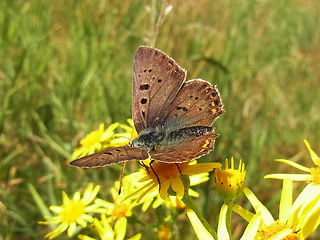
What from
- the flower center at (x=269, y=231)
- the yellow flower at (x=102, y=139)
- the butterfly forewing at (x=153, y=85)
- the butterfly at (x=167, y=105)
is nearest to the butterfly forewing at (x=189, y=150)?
the butterfly at (x=167, y=105)

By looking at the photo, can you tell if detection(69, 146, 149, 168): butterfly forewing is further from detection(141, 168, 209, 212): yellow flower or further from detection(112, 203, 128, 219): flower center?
detection(112, 203, 128, 219): flower center

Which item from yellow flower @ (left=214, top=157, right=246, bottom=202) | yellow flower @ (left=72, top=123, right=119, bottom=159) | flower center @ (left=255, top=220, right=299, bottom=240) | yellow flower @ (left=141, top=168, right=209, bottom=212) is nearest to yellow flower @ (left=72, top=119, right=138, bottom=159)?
yellow flower @ (left=72, top=123, right=119, bottom=159)

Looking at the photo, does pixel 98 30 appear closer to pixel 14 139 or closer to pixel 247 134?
pixel 14 139

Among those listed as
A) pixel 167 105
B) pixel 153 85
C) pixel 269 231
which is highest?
pixel 153 85

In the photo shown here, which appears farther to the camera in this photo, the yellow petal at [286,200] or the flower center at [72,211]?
the flower center at [72,211]

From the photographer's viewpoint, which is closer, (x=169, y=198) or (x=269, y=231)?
(x=269, y=231)

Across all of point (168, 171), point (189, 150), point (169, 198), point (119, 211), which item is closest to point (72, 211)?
point (119, 211)

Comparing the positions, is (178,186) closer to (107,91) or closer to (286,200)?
(286,200)

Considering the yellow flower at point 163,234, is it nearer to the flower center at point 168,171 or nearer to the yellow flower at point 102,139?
the flower center at point 168,171

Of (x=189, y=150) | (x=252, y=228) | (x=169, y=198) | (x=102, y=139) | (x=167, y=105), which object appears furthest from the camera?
(x=102, y=139)
